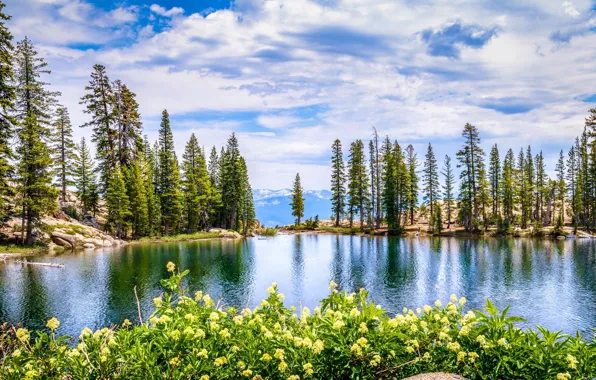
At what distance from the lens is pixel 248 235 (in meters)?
70.1

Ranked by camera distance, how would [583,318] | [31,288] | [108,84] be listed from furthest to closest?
[108,84] → [31,288] → [583,318]

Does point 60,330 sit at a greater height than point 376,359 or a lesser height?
lesser

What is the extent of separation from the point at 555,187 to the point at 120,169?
256ft

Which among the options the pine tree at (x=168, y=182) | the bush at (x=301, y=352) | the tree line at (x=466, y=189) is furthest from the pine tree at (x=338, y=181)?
the bush at (x=301, y=352)

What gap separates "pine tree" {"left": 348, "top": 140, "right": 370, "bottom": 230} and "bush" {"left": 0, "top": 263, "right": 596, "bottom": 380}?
69.5 metres

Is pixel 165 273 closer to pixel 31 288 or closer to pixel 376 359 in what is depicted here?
pixel 31 288

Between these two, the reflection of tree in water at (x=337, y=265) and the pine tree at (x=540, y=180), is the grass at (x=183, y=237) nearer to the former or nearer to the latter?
the reflection of tree in water at (x=337, y=265)

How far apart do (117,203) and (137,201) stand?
355 centimetres

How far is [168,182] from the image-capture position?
65.4 m

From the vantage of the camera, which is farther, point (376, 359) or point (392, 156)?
point (392, 156)

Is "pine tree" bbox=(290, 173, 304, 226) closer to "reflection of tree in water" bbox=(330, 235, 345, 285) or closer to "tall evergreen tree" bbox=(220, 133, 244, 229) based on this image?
"tall evergreen tree" bbox=(220, 133, 244, 229)

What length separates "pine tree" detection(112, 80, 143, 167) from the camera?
57.5m

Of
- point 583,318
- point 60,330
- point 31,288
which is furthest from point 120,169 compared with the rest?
point 583,318

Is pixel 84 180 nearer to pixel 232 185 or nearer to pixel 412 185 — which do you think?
pixel 232 185
